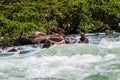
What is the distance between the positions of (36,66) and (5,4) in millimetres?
18523

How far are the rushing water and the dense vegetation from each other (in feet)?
35.5

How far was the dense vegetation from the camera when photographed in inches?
1200

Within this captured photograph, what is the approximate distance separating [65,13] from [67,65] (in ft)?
63.0

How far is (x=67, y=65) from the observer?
15.6m

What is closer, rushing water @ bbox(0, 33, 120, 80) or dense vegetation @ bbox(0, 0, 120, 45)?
rushing water @ bbox(0, 33, 120, 80)

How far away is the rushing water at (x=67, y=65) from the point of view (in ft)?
45.2

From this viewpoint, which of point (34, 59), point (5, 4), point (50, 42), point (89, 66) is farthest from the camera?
point (5, 4)

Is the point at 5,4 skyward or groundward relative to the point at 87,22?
skyward

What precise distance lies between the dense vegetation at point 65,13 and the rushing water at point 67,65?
10.8 m

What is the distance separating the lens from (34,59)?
17688 mm

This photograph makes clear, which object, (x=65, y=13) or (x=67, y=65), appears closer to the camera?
(x=67, y=65)

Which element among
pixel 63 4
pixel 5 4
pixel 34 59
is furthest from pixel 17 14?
pixel 34 59

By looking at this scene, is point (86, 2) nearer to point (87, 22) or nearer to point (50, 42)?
point (87, 22)

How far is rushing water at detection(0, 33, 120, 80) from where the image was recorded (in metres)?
13.8
